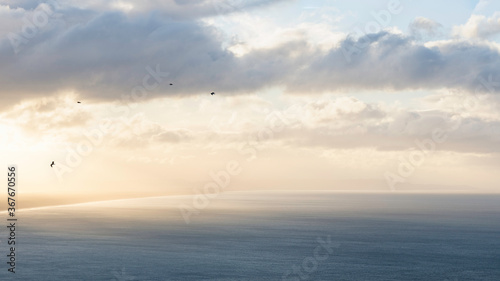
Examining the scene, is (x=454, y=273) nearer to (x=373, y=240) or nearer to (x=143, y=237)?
(x=373, y=240)

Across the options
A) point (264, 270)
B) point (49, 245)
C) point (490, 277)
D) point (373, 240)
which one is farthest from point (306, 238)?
point (49, 245)

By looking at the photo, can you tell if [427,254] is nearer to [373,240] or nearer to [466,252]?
[466,252]

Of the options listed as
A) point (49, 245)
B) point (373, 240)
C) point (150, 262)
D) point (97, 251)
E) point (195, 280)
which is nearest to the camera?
point (195, 280)

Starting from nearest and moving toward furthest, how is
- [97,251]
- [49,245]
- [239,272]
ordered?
[239,272]
[97,251]
[49,245]

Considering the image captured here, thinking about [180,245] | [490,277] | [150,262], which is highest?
[180,245]

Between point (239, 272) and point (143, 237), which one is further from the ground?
point (143, 237)

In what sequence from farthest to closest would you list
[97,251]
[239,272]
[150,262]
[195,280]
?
[97,251] < [150,262] < [239,272] < [195,280]

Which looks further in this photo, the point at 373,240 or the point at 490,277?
the point at 373,240

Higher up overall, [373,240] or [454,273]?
[373,240]

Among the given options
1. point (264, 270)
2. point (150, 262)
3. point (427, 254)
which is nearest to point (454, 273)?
point (427, 254)
